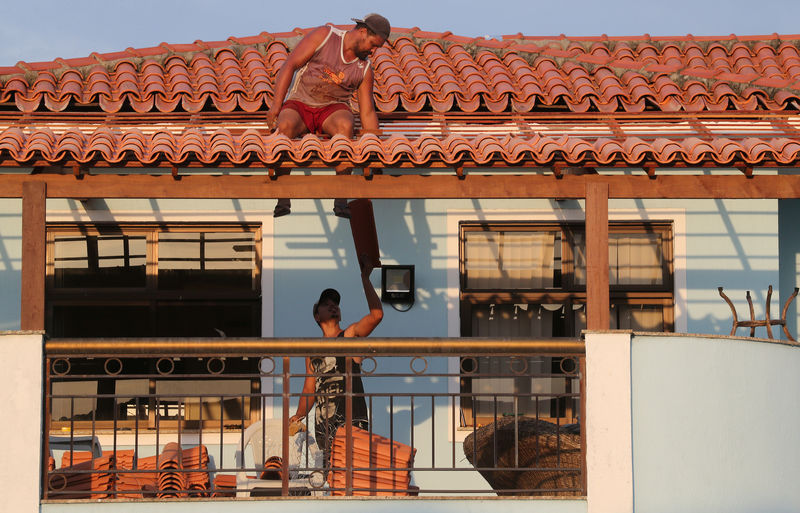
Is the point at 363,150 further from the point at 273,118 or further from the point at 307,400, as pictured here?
the point at 307,400

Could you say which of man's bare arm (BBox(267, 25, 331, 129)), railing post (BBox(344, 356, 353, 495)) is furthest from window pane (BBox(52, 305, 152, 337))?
railing post (BBox(344, 356, 353, 495))

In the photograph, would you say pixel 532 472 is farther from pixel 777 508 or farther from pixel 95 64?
pixel 95 64

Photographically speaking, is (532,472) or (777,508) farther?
(532,472)

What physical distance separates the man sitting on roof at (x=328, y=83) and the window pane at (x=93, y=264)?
195cm

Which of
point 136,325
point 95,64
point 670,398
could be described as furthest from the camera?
point 95,64

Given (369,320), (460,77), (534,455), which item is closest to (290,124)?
(369,320)

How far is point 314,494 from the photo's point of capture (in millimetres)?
7473

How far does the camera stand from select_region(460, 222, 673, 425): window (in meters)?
10.2

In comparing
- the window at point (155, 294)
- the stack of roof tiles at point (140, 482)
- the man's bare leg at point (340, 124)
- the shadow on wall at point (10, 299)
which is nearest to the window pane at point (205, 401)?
the window at point (155, 294)

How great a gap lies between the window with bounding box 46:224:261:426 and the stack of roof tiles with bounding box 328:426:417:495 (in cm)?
276

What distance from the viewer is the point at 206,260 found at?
10094 mm

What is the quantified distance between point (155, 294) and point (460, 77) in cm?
367

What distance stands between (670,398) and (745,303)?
135 inches

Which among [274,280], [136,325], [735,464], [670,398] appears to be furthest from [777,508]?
[136,325]
